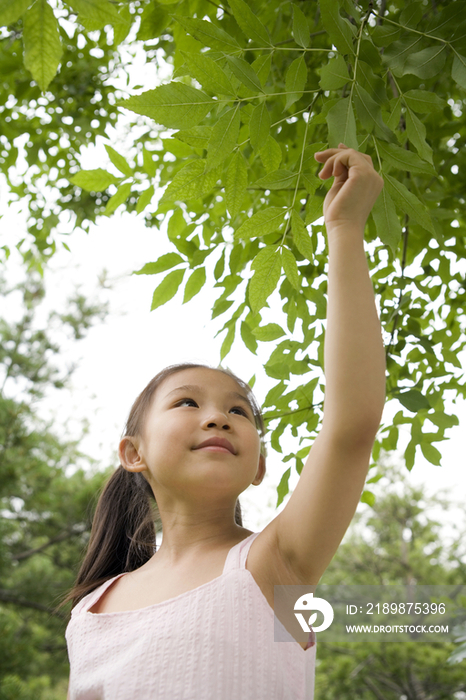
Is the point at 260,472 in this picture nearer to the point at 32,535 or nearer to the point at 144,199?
the point at 144,199

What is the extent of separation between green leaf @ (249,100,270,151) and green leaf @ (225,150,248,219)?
0.07 m

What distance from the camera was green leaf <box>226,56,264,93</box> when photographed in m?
0.82

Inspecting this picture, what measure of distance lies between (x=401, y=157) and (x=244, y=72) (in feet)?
0.93

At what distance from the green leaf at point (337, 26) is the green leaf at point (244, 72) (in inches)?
4.9

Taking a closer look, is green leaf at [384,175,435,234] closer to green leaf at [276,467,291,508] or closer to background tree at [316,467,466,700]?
green leaf at [276,467,291,508]

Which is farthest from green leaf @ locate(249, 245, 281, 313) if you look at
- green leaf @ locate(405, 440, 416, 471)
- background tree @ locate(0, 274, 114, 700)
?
Answer: background tree @ locate(0, 274, 114, 700)

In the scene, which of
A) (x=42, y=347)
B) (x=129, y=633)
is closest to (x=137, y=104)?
(x=129, y=633)

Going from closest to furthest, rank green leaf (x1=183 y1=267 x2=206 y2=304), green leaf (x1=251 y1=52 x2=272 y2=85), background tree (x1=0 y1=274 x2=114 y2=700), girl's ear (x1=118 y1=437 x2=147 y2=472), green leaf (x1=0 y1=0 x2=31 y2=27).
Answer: green leaf (x1=0 y1=0 x2=31 y2=27) < green leaf (x1=251 y1=52 x2=272 y2=85) < girl's ear (x1=118 y1=437 x2=147 y2=472) < green leaf (x1=183 y1=267 x2=206 y2=304) < background tree (x1=0 y1=274 x2=114 y2=700)

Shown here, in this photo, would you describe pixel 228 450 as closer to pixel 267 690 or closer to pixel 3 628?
pixel 267 690

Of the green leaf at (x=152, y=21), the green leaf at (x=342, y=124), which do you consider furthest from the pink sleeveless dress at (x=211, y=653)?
the green leaf at (x=152, y=21)

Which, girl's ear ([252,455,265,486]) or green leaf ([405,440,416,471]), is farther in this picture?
green leaf ([405,440,416,471])

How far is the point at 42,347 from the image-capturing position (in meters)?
7.45

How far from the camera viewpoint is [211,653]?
84 centimetres

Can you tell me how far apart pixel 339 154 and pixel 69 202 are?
2019 millimetres
